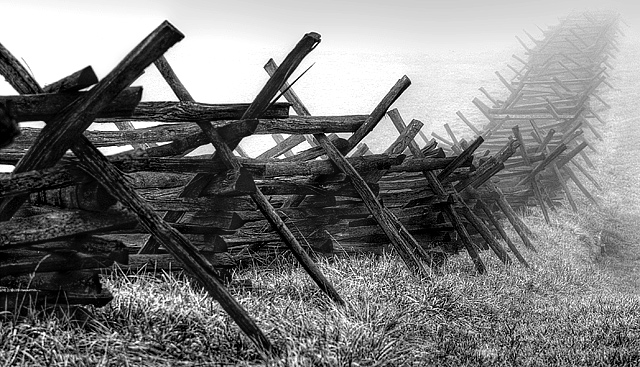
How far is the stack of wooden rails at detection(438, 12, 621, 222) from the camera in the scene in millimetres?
12695

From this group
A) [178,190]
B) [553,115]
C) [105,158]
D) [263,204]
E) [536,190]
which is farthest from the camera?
[553,115]

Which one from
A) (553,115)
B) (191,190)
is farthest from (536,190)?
(191,190)

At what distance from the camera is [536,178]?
12.6 meters

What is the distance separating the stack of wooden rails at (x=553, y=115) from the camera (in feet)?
41.7

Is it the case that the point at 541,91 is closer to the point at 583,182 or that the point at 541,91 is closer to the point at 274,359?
the point at 583,182

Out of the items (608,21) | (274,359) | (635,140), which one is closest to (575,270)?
(274,359)

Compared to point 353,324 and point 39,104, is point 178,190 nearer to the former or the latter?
point 353,324

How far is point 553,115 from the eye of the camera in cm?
1805

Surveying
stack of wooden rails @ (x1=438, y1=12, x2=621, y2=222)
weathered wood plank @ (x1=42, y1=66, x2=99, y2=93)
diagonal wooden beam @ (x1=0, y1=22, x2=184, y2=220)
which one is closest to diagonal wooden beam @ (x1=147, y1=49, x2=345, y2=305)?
diagonal wooden beam @ (x1=0, y1=22, x2=184, y2=220)

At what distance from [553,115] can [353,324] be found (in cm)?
1481

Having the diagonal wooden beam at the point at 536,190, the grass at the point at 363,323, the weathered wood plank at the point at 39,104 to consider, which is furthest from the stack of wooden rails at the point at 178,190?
the diagonal wooden beam at the point at 536,190

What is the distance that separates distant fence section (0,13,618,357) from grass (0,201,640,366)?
21cm

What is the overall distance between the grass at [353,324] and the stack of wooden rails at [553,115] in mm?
4853

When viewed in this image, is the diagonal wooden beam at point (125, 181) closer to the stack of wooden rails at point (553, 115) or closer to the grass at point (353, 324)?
the grass at point (353, 324)
